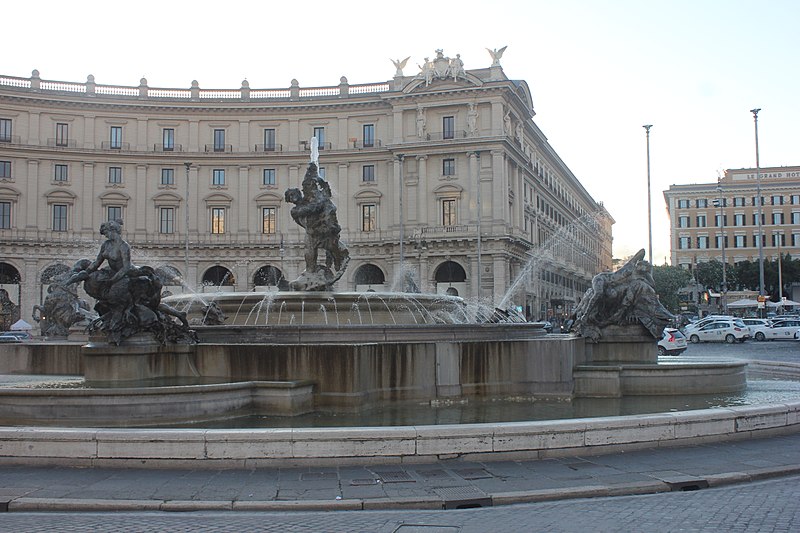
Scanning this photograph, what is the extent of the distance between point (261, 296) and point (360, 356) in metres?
5.77

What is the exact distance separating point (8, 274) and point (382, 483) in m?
67.2

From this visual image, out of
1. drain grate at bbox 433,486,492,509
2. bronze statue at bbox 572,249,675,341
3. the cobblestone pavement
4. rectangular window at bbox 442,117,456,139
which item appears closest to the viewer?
the cobblestone pavement

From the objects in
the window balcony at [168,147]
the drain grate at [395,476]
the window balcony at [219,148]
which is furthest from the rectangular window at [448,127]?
the drain grate at [395,476]

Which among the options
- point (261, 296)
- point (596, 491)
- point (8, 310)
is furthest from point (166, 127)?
point (596, 491)

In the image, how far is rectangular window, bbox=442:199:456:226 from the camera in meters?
67.8

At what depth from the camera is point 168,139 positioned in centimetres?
7131

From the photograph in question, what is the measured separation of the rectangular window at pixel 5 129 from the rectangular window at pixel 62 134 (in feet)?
13.0

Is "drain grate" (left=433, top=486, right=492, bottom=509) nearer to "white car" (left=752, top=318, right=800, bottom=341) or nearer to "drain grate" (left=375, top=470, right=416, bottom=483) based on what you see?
"drain grate" (left=375, top=470, right=416, bottom=483)

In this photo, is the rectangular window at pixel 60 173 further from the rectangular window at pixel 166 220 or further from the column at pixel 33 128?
the rectangular window at pixel 166 220

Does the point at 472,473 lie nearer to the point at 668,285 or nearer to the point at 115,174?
the point at 115,174

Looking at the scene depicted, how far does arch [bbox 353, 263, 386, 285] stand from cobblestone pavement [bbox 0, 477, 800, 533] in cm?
6263

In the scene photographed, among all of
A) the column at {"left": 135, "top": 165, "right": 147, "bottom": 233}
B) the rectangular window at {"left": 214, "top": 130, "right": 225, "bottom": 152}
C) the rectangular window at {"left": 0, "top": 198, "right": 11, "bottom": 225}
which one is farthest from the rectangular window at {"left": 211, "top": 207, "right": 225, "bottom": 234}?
the rectangular window at {"left": 0, "top": 198, "right": 11, "bottom": 225}

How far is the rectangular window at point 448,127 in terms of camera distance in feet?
224

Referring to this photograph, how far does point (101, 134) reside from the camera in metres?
69.5
